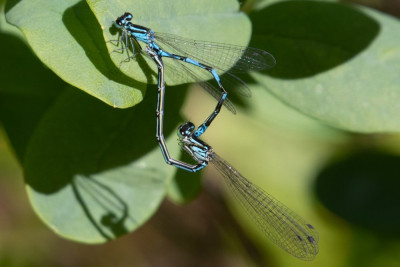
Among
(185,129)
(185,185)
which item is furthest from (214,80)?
(185,185)

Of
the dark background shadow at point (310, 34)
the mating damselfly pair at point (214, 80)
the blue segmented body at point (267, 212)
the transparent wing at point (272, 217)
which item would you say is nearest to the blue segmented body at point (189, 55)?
the mating damselfly pair at point (214, 80)

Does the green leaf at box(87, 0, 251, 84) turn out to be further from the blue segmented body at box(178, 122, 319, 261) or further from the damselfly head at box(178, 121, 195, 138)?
the blue segmented body at box(178, 122, 319, 261)

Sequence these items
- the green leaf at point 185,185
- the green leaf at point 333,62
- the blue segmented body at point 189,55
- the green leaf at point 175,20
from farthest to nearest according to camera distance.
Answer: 1. the green leaf at point 185,185
2. the green leaf at point 333,62
3. the blue segmented body at point 189,55
4. the green leaf at point 175,20

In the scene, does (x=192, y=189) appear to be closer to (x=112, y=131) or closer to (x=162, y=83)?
(x=112, y=131)

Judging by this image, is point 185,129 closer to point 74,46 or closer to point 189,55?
point 189,55

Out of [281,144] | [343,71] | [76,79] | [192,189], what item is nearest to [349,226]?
[281,144]

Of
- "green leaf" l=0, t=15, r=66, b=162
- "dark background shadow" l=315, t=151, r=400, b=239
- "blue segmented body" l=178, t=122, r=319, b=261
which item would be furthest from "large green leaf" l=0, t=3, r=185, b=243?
"dark background shadow" l=315, t=151, r=400, b=239

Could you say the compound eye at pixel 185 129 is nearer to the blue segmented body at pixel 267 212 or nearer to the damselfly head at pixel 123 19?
the blue segmented body at pixel 267 212
